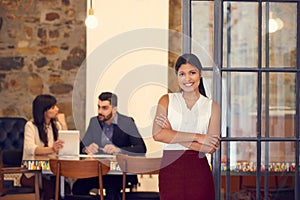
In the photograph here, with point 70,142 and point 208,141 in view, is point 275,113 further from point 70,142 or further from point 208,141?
point 208,141

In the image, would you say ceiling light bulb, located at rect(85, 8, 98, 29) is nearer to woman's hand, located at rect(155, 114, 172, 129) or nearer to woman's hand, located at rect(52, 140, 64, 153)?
woman's hand, located at rect(52, 140, 64, 153)

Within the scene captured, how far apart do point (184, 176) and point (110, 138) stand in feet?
7.03

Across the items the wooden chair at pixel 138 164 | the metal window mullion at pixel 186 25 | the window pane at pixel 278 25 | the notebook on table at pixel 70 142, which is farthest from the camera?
the notebook on table at pixel 70 142

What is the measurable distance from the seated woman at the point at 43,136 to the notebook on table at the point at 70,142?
4.6 inches

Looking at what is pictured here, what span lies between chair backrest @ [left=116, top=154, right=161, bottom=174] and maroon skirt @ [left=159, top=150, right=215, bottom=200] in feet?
3.02

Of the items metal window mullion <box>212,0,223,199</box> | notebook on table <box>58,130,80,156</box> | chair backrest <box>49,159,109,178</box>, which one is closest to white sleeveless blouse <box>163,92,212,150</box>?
metal window mullion <box>212,0,223,199</box>

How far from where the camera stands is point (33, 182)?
621cm

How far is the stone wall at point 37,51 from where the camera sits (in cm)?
885

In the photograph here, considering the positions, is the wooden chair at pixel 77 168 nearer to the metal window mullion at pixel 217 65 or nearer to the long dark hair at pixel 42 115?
the metal window mullion at pixel 217 65

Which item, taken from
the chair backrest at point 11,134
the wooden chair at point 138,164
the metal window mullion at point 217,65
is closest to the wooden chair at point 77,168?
the wooden chair at point 138,164

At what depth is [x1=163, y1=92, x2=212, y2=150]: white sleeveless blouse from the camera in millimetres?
4453

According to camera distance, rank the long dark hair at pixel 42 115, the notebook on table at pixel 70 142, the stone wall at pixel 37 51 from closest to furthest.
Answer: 1. the notebook on table at pixel 70 142
2. the long dark hair at pixel 42 115
3. the stone wall at pixel 37 51

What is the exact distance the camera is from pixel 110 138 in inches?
252

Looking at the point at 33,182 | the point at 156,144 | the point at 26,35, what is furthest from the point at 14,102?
the point at 33,182
